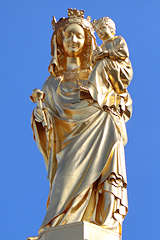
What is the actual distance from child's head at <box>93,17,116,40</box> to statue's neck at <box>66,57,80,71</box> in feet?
2.15

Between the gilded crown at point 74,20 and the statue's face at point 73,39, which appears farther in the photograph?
the gilded crown at point 74,20

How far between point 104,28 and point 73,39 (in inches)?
23.6

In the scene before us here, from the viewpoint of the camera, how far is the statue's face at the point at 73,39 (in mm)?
13625

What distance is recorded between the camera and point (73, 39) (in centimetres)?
1359

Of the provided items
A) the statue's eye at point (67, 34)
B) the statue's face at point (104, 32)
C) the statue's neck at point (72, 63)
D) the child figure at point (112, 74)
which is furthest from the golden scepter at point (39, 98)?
the statue's face at point (104, 32)

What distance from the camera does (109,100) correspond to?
42.3ft

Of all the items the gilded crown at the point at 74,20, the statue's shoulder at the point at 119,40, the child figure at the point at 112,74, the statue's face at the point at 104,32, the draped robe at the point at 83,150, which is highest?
the gilded crown at the point at 74,20

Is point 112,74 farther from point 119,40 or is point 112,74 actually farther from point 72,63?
point 72,63

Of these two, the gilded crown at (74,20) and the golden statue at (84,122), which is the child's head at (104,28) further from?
the gilded crown at (74,20)

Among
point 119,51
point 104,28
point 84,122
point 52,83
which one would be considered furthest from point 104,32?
point 84,122

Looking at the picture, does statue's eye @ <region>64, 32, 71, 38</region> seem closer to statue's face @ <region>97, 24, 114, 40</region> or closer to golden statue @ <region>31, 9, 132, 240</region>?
golden statue @ <region>31, 9, 132, 240</region>

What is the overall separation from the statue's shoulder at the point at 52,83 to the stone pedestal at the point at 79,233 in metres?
2.82

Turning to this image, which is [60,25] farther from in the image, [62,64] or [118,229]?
[118,229]

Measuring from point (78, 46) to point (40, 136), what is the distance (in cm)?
179
